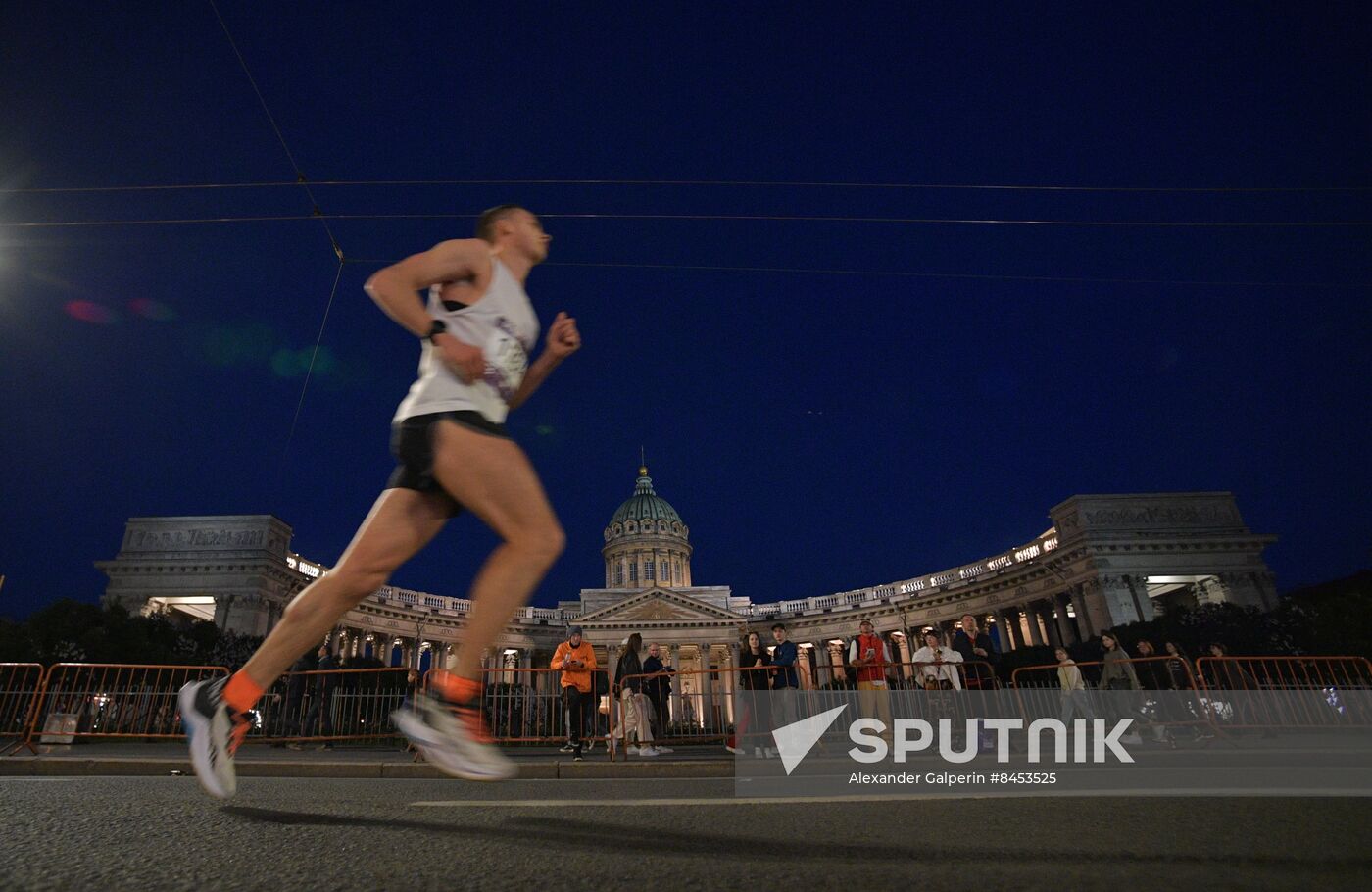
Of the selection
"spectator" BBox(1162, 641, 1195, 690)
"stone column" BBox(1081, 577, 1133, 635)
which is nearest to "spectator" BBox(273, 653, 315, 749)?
"spectator" BBox(1162, 641, 1195, 690)

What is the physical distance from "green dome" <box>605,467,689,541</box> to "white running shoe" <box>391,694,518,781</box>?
71.5 metres

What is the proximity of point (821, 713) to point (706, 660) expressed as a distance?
152ft

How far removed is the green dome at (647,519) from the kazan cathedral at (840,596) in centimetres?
1890

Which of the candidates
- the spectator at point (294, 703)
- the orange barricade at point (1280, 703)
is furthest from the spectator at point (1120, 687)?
the spectator at point (294, 703)

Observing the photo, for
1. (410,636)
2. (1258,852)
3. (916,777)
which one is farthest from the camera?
(410,636)

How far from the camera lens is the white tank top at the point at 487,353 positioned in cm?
213

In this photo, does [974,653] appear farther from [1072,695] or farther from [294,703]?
[294,703]

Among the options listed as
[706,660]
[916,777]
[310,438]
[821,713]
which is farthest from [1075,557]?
[310,438]

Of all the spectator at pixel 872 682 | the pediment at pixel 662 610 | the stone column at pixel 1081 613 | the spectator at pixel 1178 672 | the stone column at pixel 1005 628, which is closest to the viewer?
the spectator at pixel 872 682

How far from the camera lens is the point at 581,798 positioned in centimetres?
304

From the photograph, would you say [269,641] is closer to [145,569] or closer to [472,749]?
[472,749]

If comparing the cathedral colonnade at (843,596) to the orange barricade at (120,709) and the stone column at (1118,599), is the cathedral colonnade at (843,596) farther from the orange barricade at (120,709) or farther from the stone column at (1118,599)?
the orange barricade at (120,709)

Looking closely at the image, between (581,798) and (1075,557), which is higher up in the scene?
(1075,557)

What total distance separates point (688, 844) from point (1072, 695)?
10329mm
